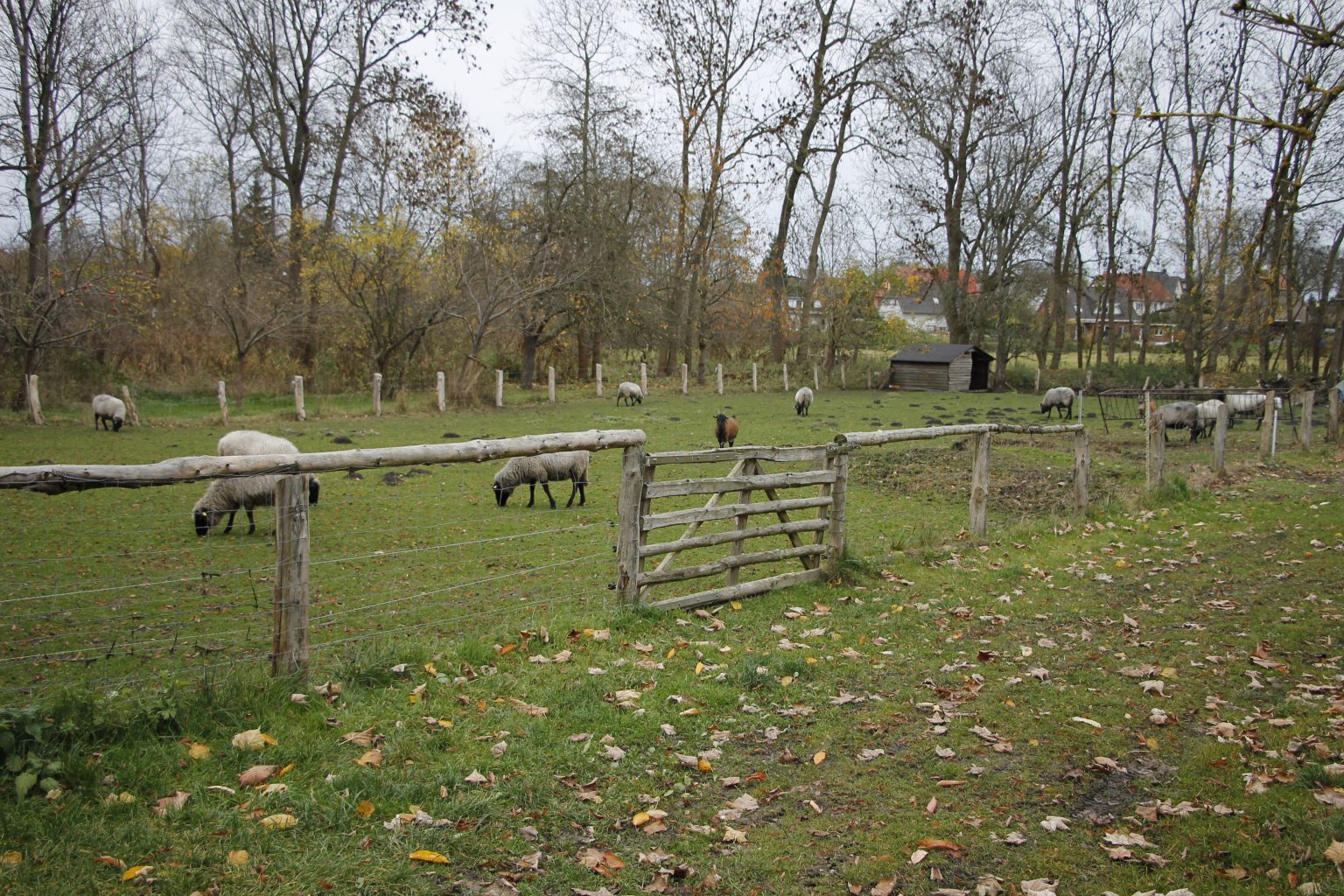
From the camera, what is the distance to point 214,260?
3631cm

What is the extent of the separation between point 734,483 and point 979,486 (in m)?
4.36

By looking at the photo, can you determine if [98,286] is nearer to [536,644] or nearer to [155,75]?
[155,75]

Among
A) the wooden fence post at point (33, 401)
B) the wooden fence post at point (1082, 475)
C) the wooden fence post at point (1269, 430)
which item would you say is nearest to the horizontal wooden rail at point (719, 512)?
the wooden fence post at point (1082, 475)

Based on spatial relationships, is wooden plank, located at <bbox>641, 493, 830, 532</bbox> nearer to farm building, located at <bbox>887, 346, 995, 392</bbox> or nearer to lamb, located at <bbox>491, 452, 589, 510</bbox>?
lamb, located at <bbox>491, 452, 589, 510</bbox>

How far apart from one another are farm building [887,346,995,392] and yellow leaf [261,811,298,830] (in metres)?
44.2

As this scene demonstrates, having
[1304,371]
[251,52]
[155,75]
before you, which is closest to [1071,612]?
[155,75]

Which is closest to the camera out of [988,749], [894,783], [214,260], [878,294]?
[894,783]

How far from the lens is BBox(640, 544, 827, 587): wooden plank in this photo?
6.96 metres

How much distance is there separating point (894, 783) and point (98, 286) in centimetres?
2659

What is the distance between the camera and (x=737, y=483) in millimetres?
7465

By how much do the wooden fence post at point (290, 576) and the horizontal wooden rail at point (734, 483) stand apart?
8.57ft

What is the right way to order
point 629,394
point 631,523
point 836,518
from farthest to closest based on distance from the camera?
point 629,394
point 836,518
point 631,523

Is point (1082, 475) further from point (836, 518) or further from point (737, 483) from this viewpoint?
point (737, 483)

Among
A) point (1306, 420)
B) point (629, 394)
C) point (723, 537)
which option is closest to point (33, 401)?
point (629, 394)
